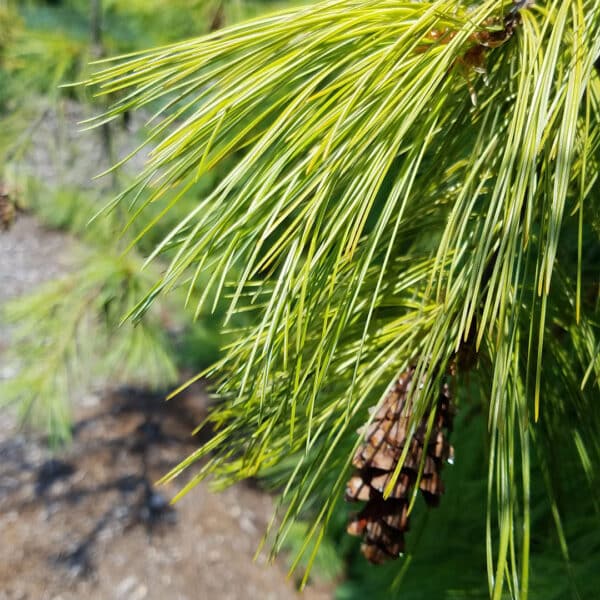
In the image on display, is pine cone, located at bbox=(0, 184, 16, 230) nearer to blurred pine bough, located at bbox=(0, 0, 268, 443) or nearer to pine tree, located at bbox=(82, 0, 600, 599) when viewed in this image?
blurred pine bough, located at bbox=(0, 0, 268, 443)

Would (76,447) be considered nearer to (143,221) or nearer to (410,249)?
(143,221)

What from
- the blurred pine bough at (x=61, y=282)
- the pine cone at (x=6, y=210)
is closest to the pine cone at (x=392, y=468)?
the blurred pine bough at (x=61, y=282)

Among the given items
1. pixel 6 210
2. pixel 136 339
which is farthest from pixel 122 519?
pixel 6 210

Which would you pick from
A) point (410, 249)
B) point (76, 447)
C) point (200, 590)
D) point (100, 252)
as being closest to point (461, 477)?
point (410, 249)

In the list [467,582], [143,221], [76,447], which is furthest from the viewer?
[76,447]

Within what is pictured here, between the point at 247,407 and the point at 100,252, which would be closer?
the point at 247,407

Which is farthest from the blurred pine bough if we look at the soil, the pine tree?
the soil

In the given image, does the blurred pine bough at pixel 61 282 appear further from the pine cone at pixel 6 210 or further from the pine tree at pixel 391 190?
the pine tree at pixel 391 190
